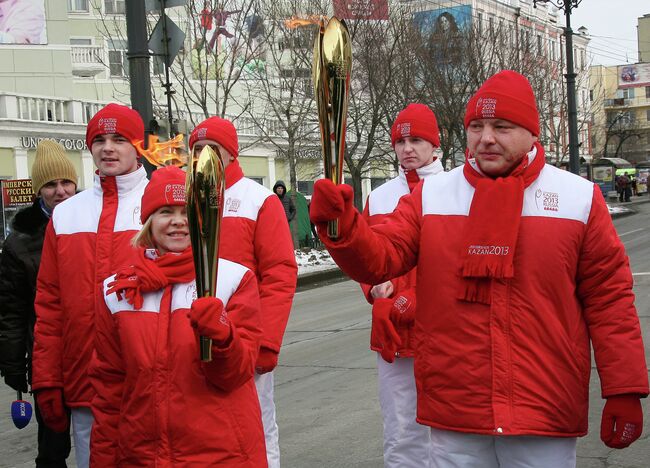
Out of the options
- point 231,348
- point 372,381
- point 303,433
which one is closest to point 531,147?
point 231,348

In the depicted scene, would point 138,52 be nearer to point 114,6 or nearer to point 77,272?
point 77,272

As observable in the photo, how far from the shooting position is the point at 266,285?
181 inches

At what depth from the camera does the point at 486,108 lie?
3.52 m

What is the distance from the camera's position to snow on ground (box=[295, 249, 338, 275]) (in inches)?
802

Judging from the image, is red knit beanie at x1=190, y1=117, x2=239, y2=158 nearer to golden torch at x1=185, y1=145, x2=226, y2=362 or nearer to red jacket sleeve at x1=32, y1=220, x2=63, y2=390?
red jacket sleeve at x1=32, y1=220, x2=63, y2=390

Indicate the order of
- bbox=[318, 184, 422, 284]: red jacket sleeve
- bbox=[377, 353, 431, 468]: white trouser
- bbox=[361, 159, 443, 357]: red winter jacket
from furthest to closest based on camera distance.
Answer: bbox=[361, 159, 443, 357]: red winter jacket
bbox=[377, 353, 431, 468]: white trouser
bbox=[318, 184, 422, 284]: red jacket sleeve

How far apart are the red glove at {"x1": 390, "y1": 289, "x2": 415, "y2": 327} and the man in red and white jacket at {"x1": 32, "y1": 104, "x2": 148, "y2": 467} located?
4.46 ft

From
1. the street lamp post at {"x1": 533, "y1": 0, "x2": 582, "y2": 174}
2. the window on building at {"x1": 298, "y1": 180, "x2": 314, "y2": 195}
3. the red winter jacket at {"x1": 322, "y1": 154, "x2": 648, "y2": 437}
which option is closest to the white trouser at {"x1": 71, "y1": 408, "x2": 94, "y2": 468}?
the red winter jacket at {"x1": 322, "y1": 154, "x2": 648, "y2": 437}

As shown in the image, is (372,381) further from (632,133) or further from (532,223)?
(632,133)

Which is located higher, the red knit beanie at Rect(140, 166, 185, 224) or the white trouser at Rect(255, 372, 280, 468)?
the red knit beanie at Rect(140, 166, 185, 224)

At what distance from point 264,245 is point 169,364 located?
54.2 inches

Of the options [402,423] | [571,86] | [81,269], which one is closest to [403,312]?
[402,423]

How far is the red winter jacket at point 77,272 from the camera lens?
4.43 meters

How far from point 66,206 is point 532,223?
7.27 ft
